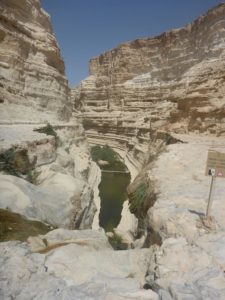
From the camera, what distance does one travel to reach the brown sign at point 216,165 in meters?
4.70

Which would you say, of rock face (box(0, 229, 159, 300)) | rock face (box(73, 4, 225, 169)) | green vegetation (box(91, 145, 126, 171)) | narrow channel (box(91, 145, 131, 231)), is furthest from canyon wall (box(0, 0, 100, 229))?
rock face (box(73, 4, 225, 169))

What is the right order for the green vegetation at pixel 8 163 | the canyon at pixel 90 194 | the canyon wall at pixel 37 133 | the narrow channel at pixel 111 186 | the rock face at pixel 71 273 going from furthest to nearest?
the narrow channel at pixel 111 186, the green vegetation at pixel 8 163, the canyon wall at pixel 37 133, the canyon at pixel 90 194, the rock face at pixel 71 273

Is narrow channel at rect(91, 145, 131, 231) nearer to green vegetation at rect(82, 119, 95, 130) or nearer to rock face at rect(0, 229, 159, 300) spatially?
rock face at rect(0, 229, 159, 300)

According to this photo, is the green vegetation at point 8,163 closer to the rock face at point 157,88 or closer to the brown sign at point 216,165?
the brown sign at point 216,165

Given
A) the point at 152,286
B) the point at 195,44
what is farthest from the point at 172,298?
the point at 195,44

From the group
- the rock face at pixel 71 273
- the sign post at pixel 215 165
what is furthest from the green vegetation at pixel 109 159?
the rock face at pixel 71 273

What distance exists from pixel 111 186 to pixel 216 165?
1502 centimetres

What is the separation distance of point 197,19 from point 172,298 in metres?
33.0

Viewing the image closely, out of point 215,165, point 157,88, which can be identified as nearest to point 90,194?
point 215,165

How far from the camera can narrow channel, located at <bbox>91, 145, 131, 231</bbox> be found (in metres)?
13.1

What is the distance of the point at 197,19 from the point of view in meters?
30.6

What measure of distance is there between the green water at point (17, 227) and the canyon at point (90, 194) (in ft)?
0.74

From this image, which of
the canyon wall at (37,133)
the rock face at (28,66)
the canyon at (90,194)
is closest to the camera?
the canyon at (90,194)

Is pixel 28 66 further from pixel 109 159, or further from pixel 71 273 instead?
pixel 71 273
